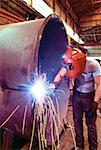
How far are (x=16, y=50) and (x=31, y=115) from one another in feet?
0.98

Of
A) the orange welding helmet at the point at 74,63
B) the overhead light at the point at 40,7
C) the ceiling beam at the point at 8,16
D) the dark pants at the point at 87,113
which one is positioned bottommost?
the dark pants at the point at 87,113

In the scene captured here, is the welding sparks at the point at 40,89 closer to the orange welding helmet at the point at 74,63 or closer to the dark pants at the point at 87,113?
the orange welding helmet at the point at 74,63

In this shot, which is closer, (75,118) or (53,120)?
(53,120)

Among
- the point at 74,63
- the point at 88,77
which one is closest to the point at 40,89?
the point at 74,63

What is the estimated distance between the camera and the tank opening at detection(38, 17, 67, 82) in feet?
4.30

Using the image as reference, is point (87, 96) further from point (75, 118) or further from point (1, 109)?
point (1, 109)

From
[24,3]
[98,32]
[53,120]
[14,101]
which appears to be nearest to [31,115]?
[14,101]

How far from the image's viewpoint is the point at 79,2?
209 inches

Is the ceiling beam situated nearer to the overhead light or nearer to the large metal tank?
the overhead light

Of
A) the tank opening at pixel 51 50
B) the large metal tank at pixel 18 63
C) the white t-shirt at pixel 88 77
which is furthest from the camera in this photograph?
the white t-shirt at pixel 88 77

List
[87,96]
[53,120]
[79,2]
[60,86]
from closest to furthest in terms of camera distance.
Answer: [53,120]
[60,86]
[87,96]
[79,2]

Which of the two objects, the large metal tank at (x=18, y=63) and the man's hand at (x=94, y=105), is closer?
the large metal tank at (x=18, y=63)

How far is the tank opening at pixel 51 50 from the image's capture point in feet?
4.30

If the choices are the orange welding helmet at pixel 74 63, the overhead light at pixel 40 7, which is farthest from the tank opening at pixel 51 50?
the overhead light at pixel 40 7
